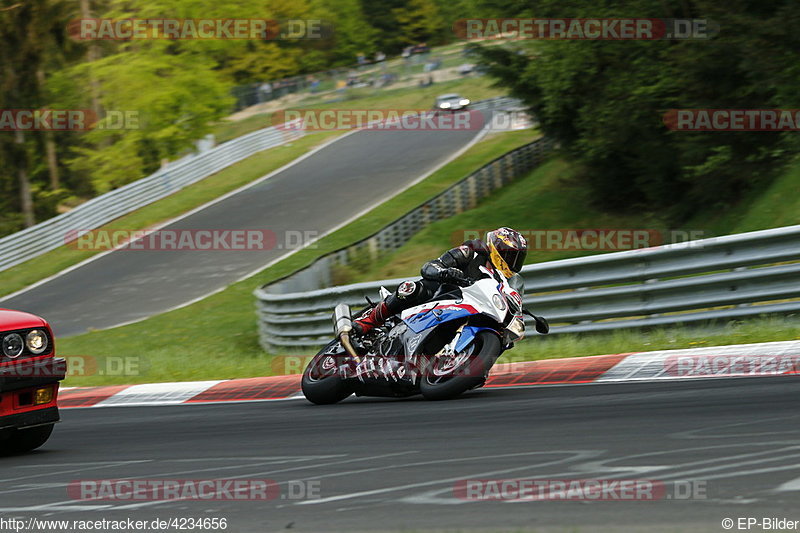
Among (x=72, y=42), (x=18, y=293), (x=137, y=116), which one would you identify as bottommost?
(x=18, y=293)

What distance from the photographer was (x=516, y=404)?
784cm

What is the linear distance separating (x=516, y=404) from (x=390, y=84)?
58658mm

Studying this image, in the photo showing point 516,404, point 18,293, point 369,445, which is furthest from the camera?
point 18,293

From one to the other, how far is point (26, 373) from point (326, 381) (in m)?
2.92

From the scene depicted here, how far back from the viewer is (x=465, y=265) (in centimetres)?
858

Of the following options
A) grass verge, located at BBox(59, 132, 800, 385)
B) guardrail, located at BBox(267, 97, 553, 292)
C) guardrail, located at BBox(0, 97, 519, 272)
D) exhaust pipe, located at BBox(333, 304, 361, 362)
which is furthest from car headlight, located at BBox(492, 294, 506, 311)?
guardrail, located at BBox(0, 97, 519, 272)

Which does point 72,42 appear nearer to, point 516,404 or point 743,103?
point 743,103

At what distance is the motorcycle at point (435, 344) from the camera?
8.20 metres

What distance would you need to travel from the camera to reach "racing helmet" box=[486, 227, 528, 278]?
8.45 m

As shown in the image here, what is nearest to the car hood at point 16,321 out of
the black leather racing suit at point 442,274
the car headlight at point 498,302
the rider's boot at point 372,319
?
the rider's boot at point 372,319

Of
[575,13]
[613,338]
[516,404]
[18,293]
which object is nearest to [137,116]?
[18,293]

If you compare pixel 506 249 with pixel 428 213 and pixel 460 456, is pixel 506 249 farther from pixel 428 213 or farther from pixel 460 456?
pixel 428 213

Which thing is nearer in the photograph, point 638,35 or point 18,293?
point 638,35

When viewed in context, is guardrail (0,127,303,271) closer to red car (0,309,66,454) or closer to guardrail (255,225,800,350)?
guardrail (255,225,800,350)
